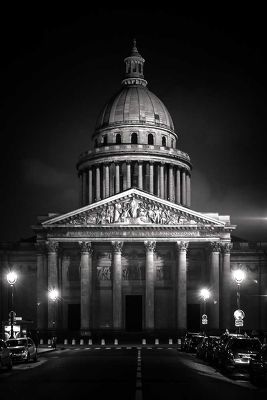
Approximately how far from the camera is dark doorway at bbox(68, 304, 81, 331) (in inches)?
4464

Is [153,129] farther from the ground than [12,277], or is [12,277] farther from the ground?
[153,129]

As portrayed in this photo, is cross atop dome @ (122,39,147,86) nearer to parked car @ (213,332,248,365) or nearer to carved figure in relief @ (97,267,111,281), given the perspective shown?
carved figure in relief @ (97,267,111,281)

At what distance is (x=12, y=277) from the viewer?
6750 centimetres

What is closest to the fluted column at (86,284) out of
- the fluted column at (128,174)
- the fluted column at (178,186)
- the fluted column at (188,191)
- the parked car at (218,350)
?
the fluted column at (128,174)

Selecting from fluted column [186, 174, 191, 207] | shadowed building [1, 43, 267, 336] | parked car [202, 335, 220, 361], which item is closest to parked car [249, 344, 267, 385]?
parked car [202, 335, 220, 361]

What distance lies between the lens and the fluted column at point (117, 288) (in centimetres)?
10631

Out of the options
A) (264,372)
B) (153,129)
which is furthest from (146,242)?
(264,372)

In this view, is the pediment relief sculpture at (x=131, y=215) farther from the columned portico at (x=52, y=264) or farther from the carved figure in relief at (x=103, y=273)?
the carved figure in relief at (x=103, y=273)

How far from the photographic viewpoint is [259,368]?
36.0 m

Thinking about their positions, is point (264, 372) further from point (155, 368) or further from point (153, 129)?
point (153, 129)

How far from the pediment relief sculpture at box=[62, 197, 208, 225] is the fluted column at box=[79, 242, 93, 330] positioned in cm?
318

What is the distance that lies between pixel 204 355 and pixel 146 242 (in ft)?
161

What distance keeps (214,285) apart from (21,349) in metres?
55.7

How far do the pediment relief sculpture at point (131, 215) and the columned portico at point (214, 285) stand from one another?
420cm
